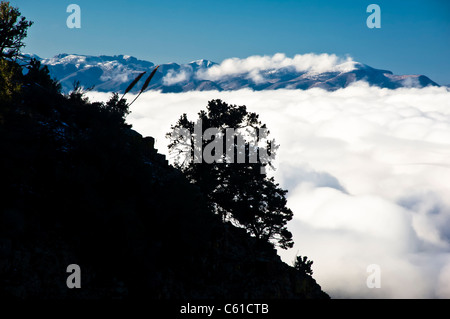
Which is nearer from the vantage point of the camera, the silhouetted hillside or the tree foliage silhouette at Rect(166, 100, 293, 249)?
the silhouetted hillside

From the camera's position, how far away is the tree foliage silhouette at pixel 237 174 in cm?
2750

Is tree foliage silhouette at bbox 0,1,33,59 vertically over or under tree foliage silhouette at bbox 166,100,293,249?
over

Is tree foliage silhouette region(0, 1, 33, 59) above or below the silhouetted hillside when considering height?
above

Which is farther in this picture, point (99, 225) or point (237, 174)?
point (237, 174)

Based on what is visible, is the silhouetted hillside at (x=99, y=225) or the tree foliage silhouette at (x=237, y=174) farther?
the tree foliage silhouette at (x=237, y=174)

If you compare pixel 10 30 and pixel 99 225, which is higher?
pixel 10 30

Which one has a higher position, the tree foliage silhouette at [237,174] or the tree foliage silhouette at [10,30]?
the tree foliage silhouette at [10,30]

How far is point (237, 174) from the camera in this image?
2781cm

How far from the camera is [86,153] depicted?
17.2 metres

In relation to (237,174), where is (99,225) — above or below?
below

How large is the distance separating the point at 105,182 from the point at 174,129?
13.4m

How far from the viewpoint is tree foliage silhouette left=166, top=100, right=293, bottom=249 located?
90.2 ft
